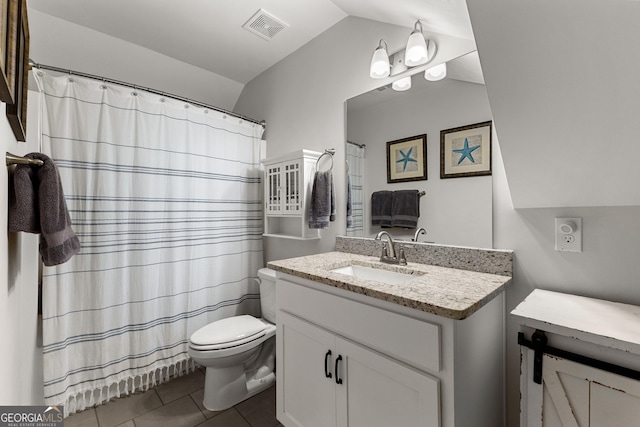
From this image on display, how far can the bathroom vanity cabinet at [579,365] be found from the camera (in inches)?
27.5

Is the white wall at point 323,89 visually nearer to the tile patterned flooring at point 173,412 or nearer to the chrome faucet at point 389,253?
the chrome faucet at point 389,253

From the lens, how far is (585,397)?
0.75 metres

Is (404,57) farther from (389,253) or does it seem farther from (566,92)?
(389,253)

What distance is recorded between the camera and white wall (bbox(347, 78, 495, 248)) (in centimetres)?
125

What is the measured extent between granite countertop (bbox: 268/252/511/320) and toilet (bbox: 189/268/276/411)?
59cm

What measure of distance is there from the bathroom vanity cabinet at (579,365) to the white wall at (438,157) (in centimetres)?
46

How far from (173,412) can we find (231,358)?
48 cm

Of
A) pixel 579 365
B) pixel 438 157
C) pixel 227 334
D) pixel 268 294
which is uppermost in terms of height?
pixel 438 157

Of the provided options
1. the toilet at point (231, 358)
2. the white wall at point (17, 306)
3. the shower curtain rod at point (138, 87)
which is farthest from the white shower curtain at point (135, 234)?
the toilet at point (231, 358)

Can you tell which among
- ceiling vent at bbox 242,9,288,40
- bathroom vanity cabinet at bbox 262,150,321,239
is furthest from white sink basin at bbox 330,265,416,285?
ceiling vent at bbox 242,9,288,40

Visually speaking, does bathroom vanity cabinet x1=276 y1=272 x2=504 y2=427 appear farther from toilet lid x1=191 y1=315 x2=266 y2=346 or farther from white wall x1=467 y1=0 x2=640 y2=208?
white wall x1=467 y1=0 x2=640 y2=208

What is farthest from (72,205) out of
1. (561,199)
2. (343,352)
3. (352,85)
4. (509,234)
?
(561,199)

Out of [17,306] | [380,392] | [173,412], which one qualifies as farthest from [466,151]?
[173,412]
